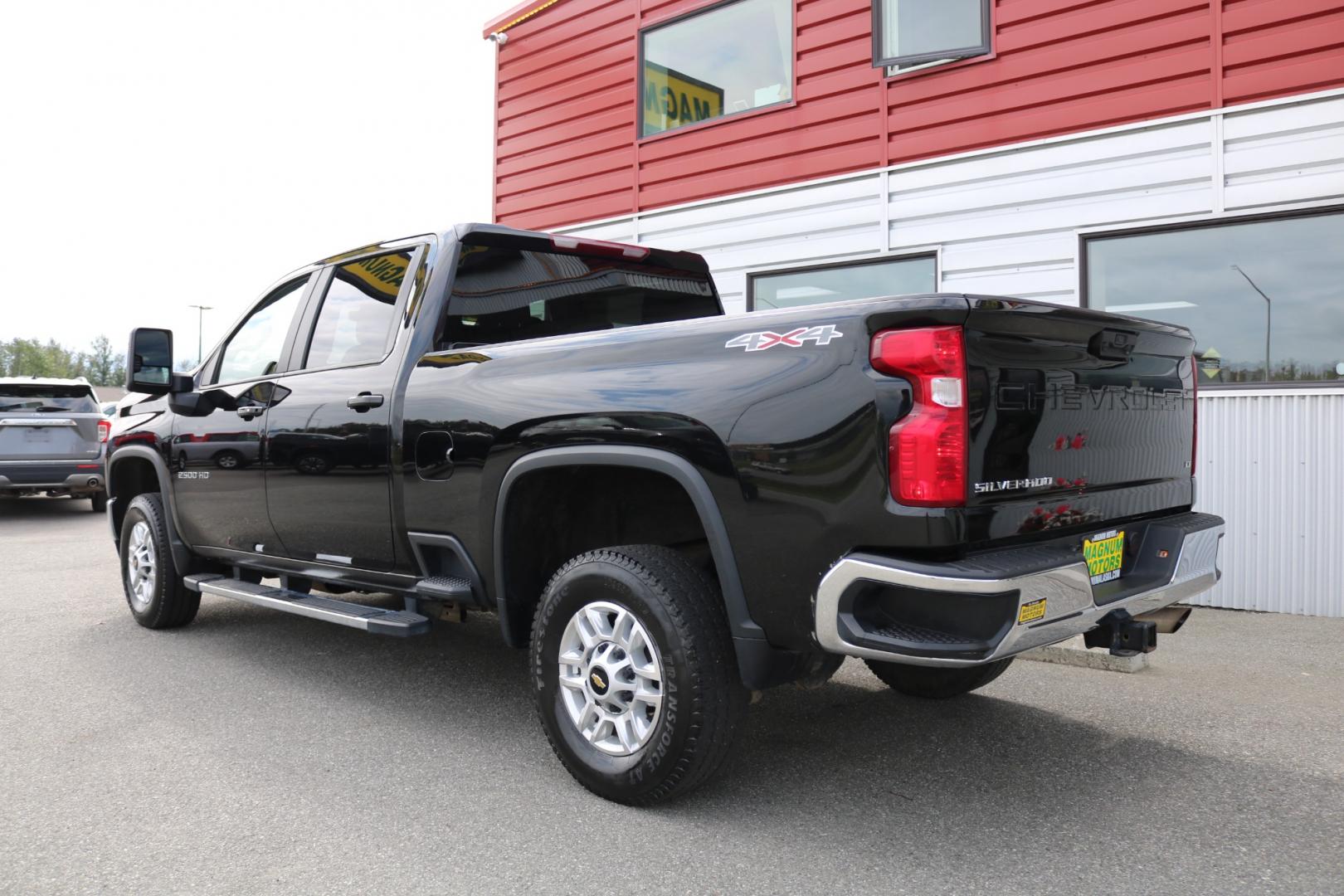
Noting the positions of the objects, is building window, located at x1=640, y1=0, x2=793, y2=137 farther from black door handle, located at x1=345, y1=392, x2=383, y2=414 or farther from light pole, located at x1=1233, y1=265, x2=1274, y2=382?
black door handle, located at x1=345, y1=392, x2=383, y2=414

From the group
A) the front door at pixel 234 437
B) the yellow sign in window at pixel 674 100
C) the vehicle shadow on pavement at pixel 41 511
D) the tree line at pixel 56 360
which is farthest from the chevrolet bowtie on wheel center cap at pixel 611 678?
the tree line at pixel 56 360

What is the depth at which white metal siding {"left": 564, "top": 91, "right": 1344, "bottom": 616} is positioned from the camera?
20.6 ft

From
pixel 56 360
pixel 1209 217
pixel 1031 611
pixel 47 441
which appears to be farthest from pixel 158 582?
pixel 56 360

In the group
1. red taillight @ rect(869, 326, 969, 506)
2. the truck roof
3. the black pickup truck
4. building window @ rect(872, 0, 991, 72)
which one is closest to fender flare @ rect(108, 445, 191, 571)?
the black pickup truck

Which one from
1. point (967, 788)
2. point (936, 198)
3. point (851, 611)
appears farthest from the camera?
point (936, 198)

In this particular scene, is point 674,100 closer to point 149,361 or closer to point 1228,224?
point 1228,224

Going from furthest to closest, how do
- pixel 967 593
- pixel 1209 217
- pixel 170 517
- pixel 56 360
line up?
pixel 56 360
pixel 1209 217
pixel 170 517
pixel 967 593

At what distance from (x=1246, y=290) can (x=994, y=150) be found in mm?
1952

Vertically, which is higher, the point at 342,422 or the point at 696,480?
the point at 342,422

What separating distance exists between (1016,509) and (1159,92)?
16.7 ft

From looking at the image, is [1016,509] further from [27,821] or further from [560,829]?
[27,821]

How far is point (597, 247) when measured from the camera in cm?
473

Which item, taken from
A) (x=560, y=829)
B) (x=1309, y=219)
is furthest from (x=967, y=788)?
(x=1309, y=219)

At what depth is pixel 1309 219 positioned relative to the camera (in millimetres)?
6312
